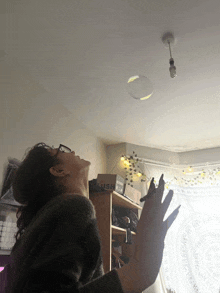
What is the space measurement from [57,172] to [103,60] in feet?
4.72

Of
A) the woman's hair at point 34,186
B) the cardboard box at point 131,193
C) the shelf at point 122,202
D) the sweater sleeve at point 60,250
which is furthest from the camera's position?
the cardboard box at point 131,193

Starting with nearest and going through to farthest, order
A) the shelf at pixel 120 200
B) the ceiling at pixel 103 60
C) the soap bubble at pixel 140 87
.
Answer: the ceiling at pixel 103 60 < the soap bubble at pixel 140 87 < the shelf at pixel 120 200

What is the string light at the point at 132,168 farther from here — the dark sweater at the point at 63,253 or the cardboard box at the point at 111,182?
the dark sweater at the point at 63,253

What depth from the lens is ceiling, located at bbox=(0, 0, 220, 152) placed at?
1524mm

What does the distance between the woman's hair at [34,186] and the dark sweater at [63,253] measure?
0.16m

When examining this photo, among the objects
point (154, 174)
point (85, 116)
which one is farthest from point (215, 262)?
point (85, 116)

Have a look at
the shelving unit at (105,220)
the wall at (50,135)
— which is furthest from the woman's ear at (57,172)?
the shelving unit at (105,220)

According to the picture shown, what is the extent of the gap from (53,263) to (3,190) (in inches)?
53.7

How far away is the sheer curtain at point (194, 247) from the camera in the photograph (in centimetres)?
296

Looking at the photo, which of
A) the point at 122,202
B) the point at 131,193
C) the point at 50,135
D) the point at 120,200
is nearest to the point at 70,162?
the point at 50,135

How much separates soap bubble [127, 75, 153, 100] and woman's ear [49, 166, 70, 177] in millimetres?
1161

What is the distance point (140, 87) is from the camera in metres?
1.77

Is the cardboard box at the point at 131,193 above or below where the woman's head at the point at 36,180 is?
above

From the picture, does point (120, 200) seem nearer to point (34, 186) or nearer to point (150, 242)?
point (34, 186)
